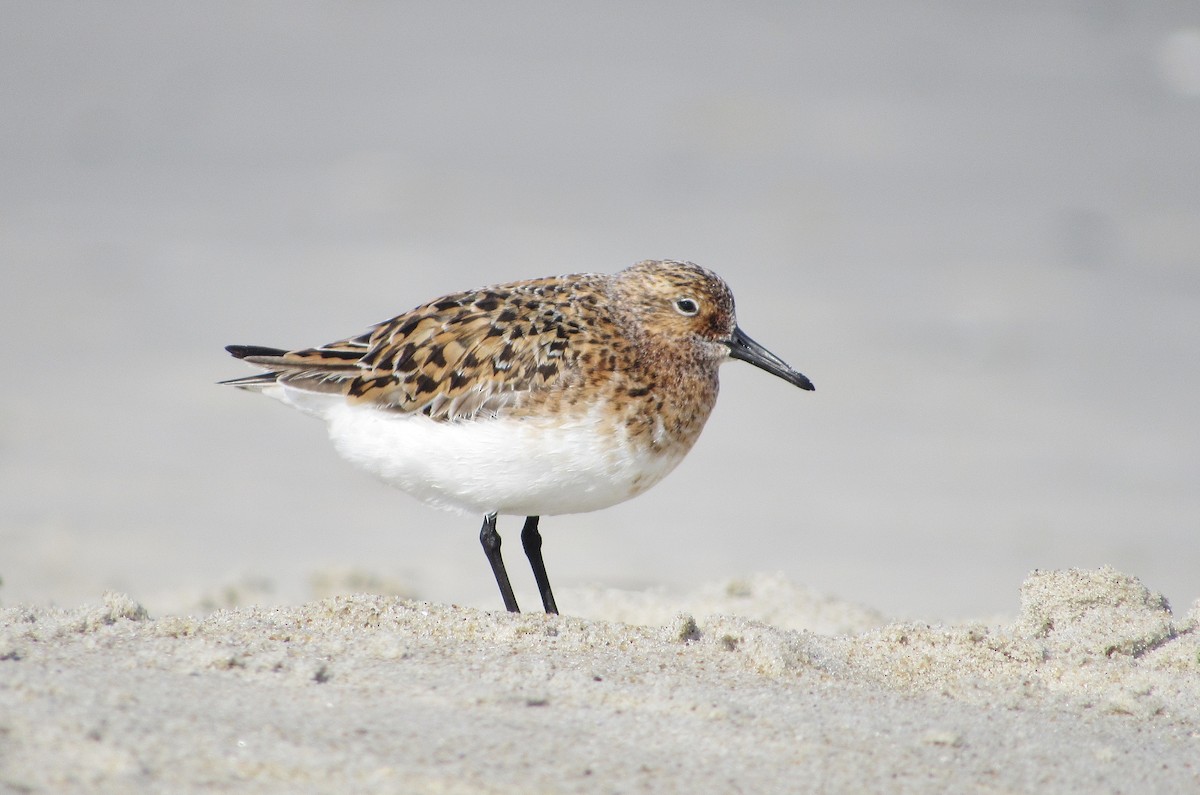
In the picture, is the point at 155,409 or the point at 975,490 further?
the point at 155,409

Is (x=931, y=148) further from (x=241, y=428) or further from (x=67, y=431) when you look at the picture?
(x=67, y=431)

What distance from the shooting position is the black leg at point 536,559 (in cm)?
564

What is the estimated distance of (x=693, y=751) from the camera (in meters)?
3.57

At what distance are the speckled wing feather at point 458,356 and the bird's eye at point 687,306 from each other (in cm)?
30

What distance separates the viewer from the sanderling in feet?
17.1

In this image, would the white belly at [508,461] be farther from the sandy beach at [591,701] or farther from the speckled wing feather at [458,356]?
the sandy beach at [591,701]

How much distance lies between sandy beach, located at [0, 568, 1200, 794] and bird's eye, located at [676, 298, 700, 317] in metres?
1.34

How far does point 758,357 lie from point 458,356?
1227mm

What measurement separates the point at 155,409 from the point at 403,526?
2188 millimetres

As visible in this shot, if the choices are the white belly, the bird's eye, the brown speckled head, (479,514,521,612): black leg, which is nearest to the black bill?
the brown speckled head

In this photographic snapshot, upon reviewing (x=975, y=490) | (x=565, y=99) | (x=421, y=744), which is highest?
(x=565, y=99)

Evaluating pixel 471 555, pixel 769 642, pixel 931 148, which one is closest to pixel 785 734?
pixel 769 642

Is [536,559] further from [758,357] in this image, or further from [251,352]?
[251,352]

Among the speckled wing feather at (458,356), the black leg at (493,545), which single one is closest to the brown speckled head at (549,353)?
the speckled wing feather at (458,356)
